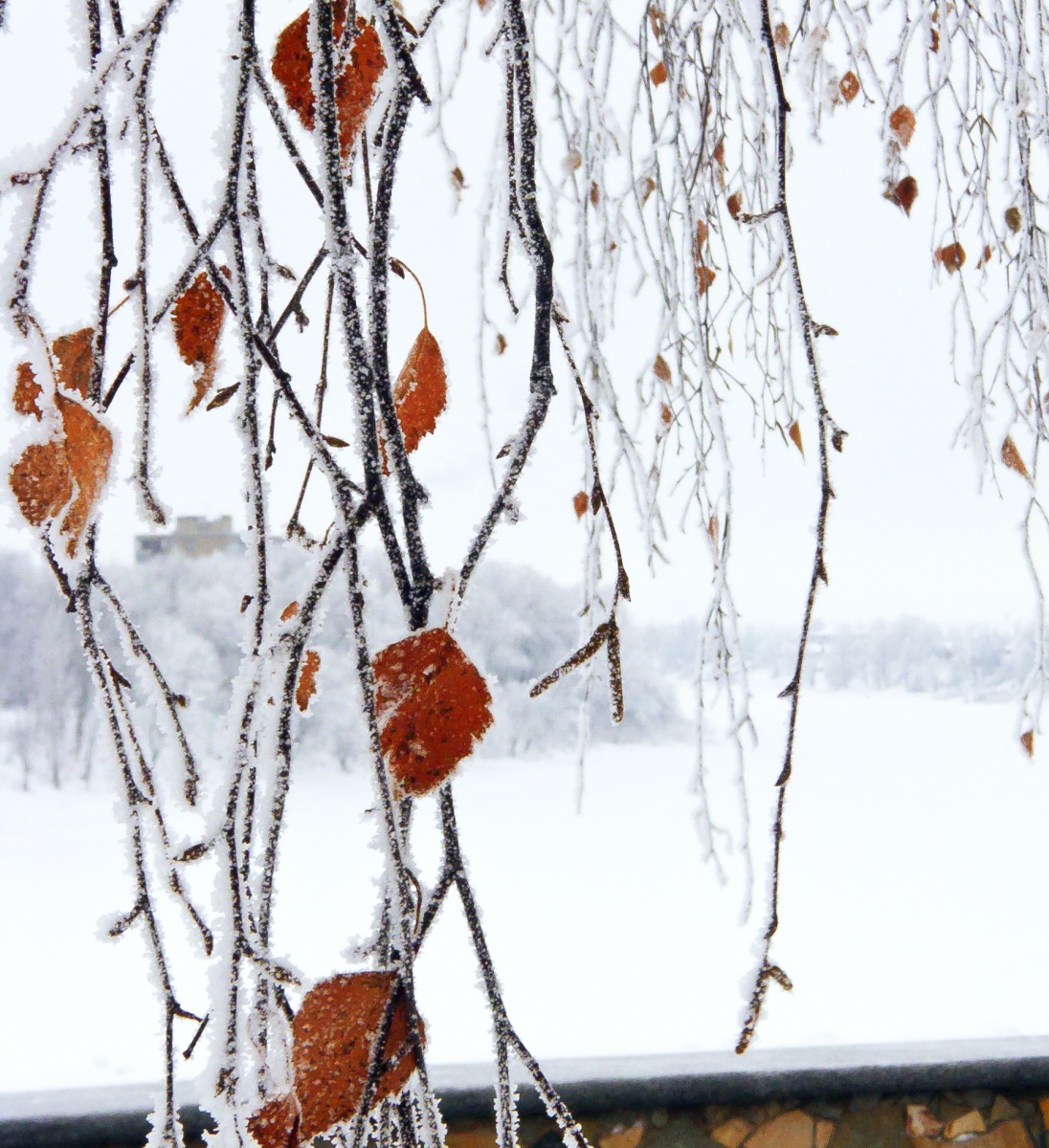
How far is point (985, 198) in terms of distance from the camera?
869 mm

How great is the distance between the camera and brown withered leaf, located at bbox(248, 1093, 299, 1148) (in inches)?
9.4

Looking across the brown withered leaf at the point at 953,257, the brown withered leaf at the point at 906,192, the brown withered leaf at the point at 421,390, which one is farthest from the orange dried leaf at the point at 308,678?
the brown withered leaf at the point at 953,257

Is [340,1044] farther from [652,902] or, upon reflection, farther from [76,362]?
[652,902]

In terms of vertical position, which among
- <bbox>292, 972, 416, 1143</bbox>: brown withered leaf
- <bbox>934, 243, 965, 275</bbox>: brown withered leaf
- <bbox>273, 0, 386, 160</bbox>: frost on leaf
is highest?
<bbox>934, 243, 965, 275</bbox>: brown withered leaf

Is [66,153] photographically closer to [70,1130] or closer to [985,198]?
[985,198]

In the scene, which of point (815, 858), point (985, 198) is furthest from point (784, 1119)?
point (985, 198)

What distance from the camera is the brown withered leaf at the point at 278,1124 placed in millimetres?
239

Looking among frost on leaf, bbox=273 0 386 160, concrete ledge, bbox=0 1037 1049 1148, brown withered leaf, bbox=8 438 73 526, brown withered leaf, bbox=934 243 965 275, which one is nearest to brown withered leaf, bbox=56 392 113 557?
brown withered leaf, bbox=8 438 73 526

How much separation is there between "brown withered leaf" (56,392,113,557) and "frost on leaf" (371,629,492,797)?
9 cm

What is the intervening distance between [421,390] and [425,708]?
117 mm

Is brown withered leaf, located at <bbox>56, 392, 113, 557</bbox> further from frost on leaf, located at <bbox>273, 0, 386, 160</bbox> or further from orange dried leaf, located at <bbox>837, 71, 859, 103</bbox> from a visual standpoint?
orange dried leaf, located at <bbox>837, 71, 859, 103</bbox>

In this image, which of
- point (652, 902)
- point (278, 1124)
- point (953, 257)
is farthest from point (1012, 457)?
point (652, 902)

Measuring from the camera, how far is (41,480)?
23cm

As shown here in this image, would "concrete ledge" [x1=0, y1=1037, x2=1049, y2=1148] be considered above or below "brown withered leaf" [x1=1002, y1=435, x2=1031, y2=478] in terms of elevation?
below
